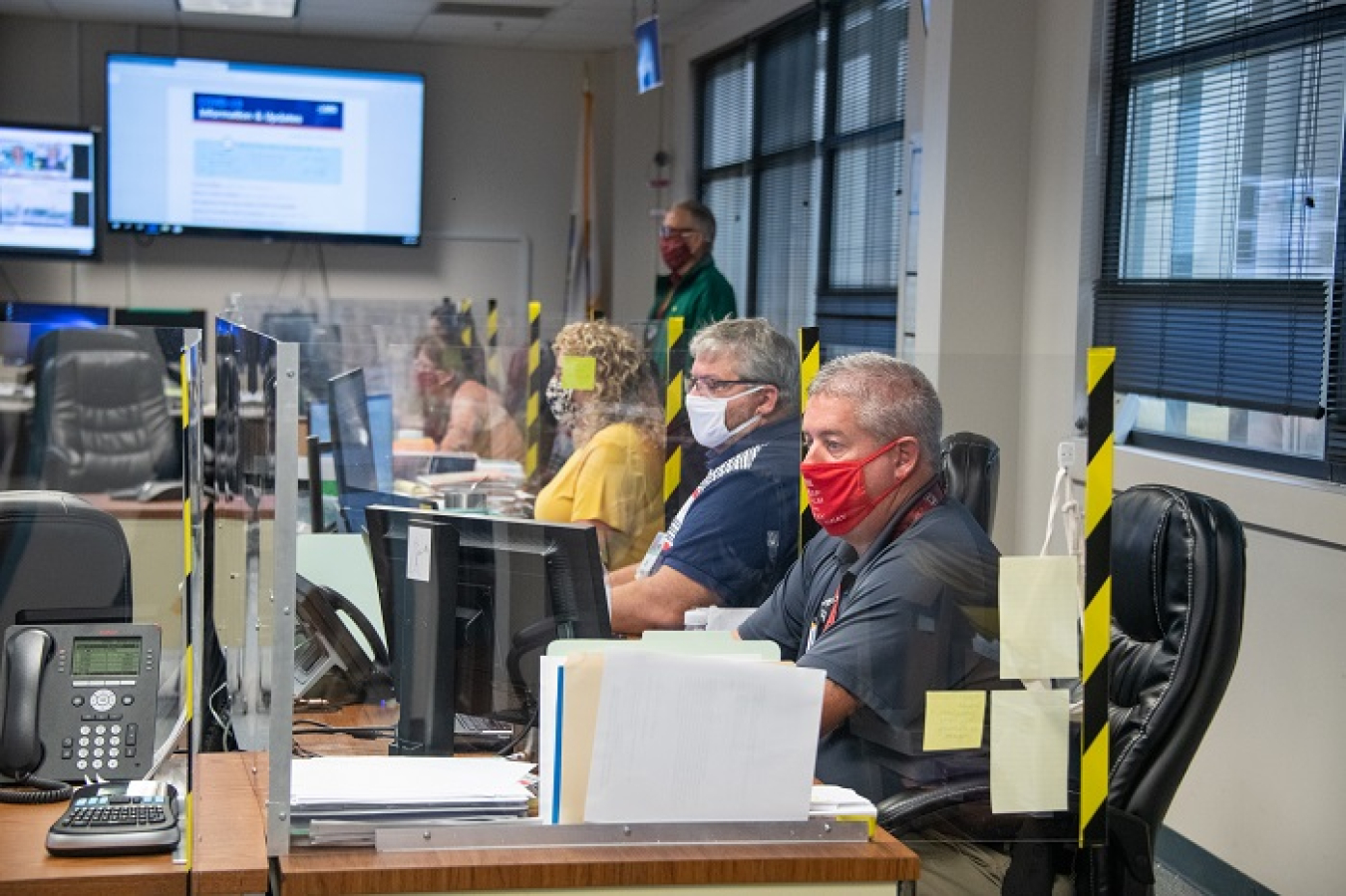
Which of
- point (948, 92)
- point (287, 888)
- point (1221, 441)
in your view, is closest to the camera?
point (287, 888)

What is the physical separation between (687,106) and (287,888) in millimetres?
7645

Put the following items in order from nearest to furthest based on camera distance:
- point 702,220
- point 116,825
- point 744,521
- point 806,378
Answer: point 116,825
point 806,378
point 744,521
point 702,220

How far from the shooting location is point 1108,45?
15.0 ft

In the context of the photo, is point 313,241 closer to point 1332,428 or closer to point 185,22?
point 185,22

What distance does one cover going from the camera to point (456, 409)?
4.90 m

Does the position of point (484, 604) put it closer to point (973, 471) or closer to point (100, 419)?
point (973, 471)

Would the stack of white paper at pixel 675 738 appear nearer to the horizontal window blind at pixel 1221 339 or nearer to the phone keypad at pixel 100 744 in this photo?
the phone keypad at pixel 100 744

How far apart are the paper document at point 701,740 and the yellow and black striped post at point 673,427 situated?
1.52 m

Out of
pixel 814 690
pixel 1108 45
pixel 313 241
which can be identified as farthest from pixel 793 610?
pixel 313 241

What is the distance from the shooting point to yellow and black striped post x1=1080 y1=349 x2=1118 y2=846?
2.09 m

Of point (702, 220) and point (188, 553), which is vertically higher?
point (702, 220)

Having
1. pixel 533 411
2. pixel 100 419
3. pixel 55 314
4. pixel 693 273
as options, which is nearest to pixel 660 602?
pixel 533 411

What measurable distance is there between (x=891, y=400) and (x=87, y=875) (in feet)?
4.06

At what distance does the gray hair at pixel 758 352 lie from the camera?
3.22 meters
